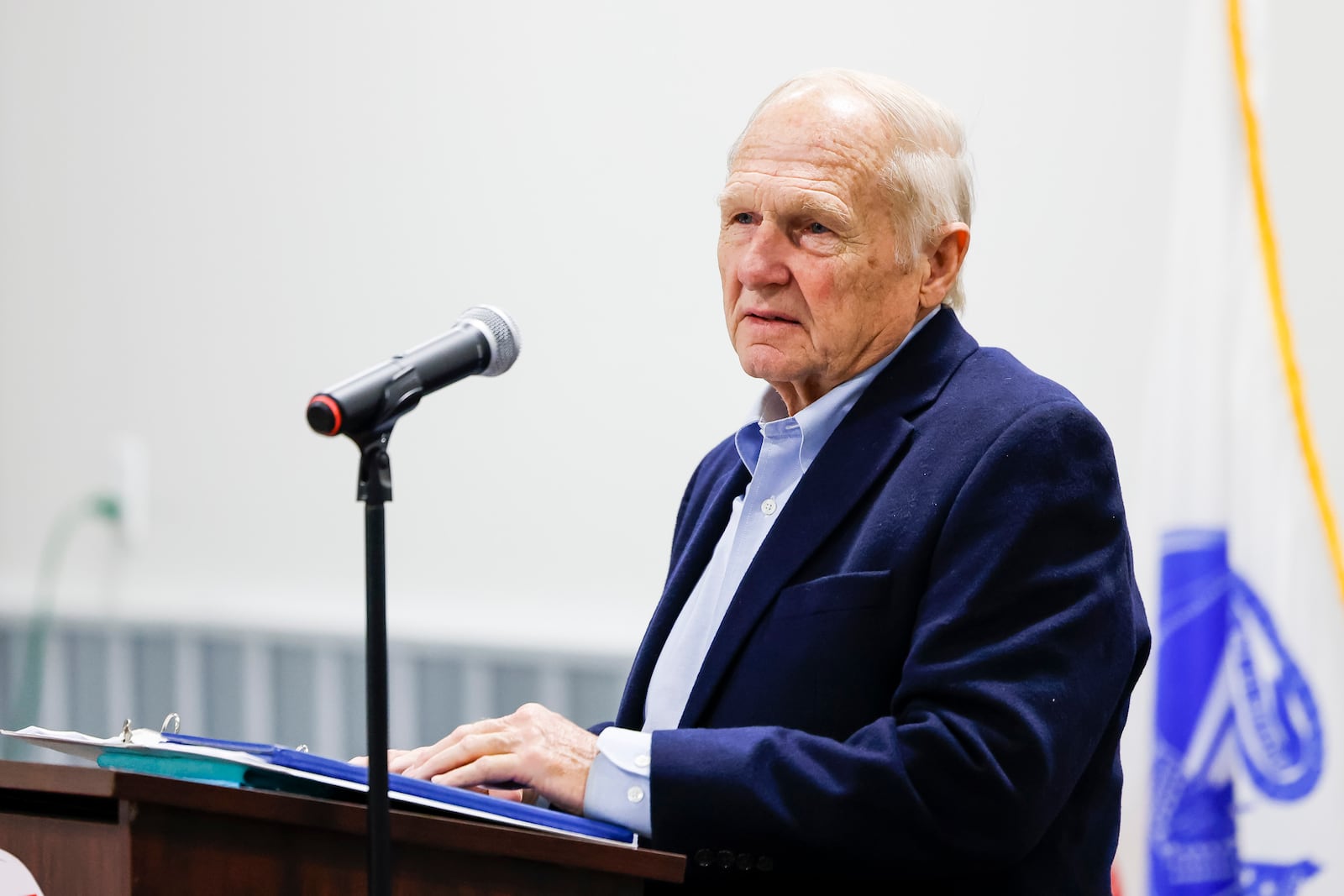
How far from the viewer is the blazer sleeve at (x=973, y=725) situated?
1.17 m

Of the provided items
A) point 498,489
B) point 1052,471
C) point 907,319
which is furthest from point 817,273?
point 498,489

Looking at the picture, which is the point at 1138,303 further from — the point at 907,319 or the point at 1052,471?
the point at 1052,471

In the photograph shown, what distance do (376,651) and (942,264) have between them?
2.51ft

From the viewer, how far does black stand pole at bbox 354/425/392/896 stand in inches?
39.6

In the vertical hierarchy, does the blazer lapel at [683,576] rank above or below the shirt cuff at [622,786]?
above

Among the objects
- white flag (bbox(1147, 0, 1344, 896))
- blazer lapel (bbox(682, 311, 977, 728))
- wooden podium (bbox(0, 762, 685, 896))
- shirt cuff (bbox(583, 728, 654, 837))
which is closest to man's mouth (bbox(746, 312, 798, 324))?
blazer lapel (bbox(682, 311, 977, 728))

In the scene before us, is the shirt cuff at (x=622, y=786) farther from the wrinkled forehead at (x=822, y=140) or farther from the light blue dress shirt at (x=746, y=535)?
the wrinkled forehead at (x=822, y=140)

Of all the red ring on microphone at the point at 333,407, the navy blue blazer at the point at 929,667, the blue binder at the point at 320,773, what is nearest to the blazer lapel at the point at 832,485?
the navy blue blazer at the point at 929,667

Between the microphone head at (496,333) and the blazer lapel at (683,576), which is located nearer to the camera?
the microphone head at (496,333)

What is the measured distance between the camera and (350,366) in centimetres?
320

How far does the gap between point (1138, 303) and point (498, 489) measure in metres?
1.37

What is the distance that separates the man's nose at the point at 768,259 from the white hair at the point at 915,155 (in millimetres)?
118

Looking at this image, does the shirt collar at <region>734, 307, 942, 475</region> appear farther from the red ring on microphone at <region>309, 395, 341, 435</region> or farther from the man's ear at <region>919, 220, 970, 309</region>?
the red ring on microphone at <region>309, 395, 341, 435</region>

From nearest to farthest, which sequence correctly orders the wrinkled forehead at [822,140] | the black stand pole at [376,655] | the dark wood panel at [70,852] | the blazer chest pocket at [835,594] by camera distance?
1. the black stand pole at [376,655]
2. the dark wood panel at [70,852]
3. the blazer chest pocket at [835,594]
4. the wrinkled forehead at [822,140]
